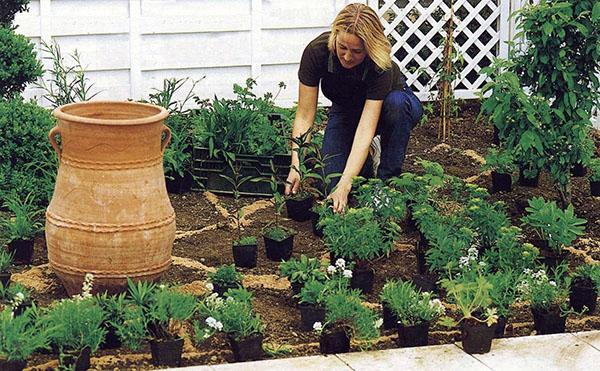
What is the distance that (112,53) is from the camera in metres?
8.20

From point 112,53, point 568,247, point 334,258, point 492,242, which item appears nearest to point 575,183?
point 568,247

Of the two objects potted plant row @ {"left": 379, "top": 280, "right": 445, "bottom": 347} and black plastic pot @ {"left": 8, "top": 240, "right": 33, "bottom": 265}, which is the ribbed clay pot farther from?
potted plant row @ {"left": 379, "top": 280, "right": 445, "bottom": 347}

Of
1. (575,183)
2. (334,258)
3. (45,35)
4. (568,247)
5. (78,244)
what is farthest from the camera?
(45,35)

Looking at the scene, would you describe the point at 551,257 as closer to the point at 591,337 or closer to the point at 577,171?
the point at 591,337

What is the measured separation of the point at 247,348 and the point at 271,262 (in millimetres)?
1284

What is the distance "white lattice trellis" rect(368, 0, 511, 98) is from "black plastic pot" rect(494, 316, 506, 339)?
368 cm

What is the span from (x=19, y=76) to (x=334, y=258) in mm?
2027

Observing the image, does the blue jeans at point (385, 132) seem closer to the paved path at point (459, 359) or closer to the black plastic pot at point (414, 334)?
the black plastic pot at point (414, 334)

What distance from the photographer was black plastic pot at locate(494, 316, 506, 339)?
5.11 metres

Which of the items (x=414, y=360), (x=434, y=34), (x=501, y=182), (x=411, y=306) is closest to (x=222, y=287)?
(x=411, y=306)

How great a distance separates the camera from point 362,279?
564 cm

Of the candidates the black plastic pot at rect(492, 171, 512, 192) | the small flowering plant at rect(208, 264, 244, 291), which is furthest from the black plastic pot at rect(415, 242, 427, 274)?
the black plastic pot at rect(492, 171, 512, 192)

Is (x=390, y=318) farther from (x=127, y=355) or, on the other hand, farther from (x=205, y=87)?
(x=205, y=87)

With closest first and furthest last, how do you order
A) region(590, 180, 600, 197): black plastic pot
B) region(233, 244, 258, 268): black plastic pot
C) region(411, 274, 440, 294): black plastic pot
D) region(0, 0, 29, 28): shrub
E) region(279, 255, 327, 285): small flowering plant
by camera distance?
1. region(279, 255, 327, 285): small flowering plant
2. region(411, 274, 440, 294): black plastic pot
3. region(233, 244, 258, 268): black plastic pot
4. region(0, 0, 29, 28): shrub
5. region(590, 180, 600, 197): black plastic pot
